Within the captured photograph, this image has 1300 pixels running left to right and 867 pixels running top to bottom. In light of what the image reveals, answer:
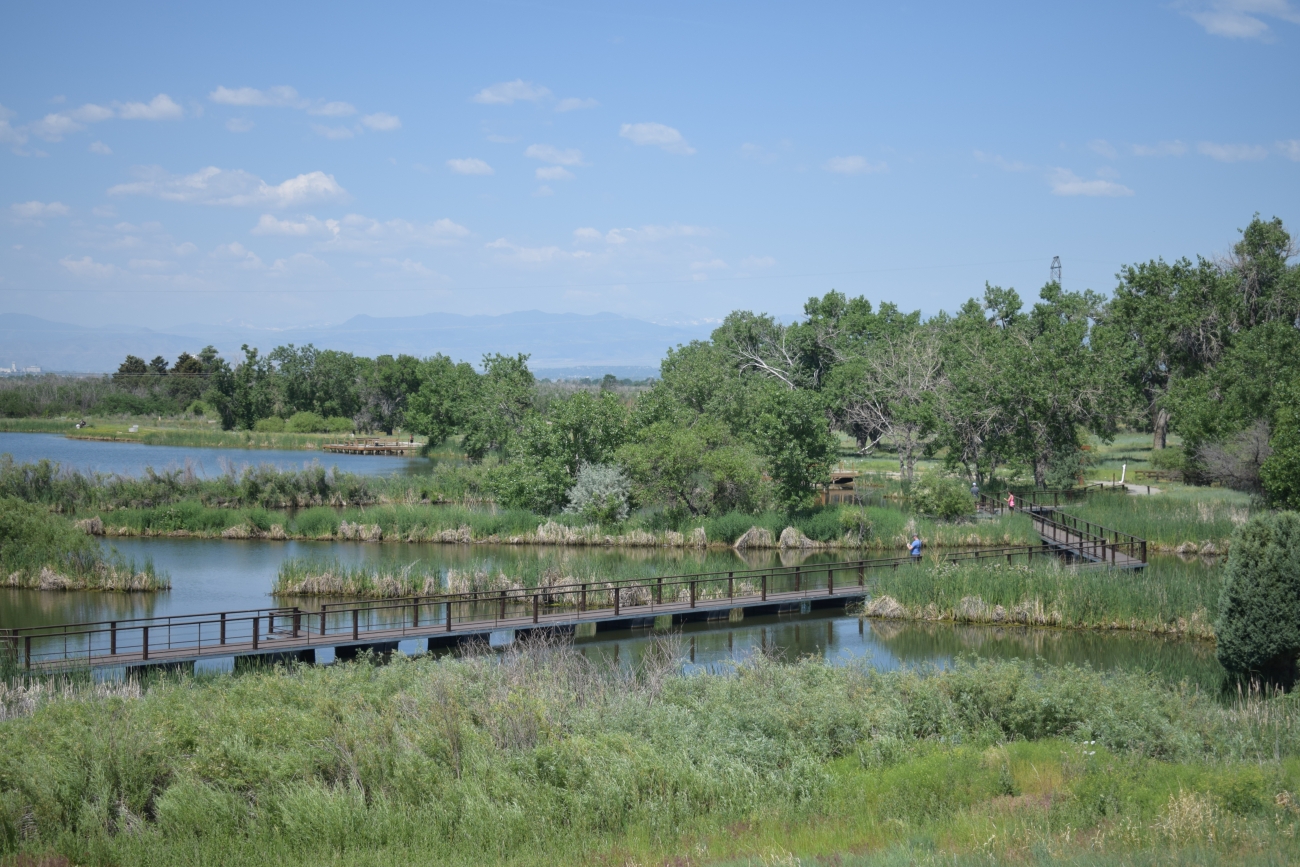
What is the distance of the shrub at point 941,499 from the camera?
42.1 metres

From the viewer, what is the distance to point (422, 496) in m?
49.8

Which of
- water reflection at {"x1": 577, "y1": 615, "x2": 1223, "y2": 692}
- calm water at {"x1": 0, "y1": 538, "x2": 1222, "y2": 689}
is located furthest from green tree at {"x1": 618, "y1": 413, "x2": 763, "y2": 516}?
water reflection at {"x1": 577, "y1": 615, "x2": 1223, "y2": 692}

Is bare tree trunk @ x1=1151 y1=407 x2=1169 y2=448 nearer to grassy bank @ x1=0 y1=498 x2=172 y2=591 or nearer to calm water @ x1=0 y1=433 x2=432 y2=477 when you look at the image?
calm water @ x1=0 y1=433 x2=432 y2=477

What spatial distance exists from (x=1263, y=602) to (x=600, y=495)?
2686cm

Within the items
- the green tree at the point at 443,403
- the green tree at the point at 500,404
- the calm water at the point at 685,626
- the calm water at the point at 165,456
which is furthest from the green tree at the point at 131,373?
the calm water at the point at 685,626

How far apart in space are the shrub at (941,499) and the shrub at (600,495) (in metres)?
11.9

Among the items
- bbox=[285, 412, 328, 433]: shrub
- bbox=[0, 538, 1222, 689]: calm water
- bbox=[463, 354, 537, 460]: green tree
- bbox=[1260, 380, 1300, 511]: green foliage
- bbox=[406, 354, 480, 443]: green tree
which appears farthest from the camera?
bbox=[285, 412, 328, 433]: shrub

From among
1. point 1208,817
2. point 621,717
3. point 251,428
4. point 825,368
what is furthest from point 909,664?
point 251,428

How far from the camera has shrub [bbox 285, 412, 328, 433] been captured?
102m

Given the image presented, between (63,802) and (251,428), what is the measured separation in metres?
95.2

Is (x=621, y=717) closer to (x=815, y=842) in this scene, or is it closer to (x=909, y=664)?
(x=815, y=842)

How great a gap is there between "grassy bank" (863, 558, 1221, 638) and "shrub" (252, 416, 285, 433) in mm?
82132

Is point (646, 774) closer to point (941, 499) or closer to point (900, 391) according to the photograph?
point (941, 499)

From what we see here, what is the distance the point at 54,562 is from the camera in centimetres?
3111
